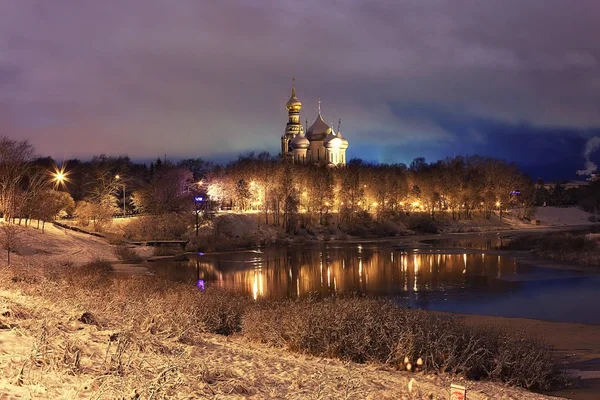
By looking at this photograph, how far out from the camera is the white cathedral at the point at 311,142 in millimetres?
123062

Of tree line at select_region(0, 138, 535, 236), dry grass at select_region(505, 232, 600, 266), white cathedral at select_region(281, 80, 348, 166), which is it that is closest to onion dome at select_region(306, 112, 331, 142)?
white cathedral at select_region(281, 80, 348, 166)

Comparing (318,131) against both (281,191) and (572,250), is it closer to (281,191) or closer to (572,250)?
(281,191)

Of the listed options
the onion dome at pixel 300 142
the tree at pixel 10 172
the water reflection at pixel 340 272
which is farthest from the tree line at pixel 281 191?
the water reflection at pixel 340 272

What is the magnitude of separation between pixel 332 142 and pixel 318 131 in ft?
Answer: 28.9

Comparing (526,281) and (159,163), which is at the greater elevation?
(159,163)

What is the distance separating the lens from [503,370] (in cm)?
1463

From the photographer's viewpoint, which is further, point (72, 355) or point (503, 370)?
point (503, 370)

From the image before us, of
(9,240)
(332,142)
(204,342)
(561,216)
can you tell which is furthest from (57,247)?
(561,216)

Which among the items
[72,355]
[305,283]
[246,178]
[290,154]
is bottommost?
[305,283]

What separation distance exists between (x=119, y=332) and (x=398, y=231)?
77083 millimetres

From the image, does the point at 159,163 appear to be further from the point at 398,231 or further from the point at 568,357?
the point at 568,357

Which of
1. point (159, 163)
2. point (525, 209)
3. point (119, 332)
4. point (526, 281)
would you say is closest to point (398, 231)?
point (525, 209)

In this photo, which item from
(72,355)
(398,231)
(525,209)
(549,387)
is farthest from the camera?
(525,209)

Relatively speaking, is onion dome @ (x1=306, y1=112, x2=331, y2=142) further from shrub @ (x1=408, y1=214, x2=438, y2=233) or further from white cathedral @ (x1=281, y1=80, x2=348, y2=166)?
shrub @ (x1=408, y1=214, x2=438, y2=233)
